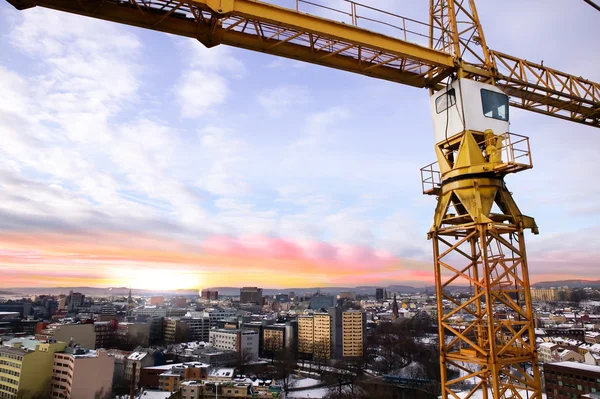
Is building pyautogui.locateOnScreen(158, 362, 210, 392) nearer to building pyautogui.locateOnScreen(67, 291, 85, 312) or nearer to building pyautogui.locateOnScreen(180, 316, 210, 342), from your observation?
building pyautogui.locateOnScreen(180, 316, 210, 342)

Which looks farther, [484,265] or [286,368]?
[286,368]

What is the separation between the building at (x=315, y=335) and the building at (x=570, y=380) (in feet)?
113

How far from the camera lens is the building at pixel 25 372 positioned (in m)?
36.1

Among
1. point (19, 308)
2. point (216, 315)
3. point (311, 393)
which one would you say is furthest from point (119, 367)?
point (19, 308)

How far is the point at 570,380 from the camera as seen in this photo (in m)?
36.1

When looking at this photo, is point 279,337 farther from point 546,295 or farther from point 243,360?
point 546,295

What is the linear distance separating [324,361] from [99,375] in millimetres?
34510

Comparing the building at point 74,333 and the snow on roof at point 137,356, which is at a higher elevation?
the building at point 74,333

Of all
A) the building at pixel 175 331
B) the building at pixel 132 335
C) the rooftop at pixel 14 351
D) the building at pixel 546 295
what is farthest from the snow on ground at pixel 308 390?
the building at pixel 546 295

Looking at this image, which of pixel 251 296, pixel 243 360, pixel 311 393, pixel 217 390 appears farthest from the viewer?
pixel 251 296

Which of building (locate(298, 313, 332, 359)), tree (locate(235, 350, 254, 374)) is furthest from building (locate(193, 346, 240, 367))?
building (locate(298, 313, 332, 359))

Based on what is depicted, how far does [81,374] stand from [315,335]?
140 ft

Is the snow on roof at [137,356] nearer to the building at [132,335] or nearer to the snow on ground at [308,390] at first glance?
the snow on ground at [308,390]

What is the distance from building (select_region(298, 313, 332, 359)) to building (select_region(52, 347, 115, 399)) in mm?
35582
